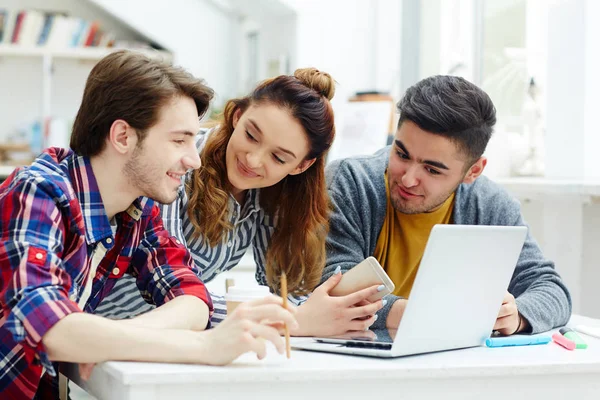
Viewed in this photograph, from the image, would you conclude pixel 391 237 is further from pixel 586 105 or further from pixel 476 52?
pixel 476 52

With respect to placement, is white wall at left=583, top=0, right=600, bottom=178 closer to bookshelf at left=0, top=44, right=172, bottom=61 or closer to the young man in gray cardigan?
the young man in gray cardigan

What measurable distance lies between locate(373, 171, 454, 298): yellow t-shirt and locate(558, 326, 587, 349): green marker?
439 mm

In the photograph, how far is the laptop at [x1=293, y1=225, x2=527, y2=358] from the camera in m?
1.28

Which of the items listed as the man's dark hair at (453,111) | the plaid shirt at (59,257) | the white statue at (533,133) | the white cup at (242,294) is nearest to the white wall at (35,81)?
the white statue at (533,133)

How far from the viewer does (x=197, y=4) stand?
20.5 ft

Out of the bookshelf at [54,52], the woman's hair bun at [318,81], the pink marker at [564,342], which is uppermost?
the bookshelf at [54,52]

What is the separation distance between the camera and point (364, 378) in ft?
3.96

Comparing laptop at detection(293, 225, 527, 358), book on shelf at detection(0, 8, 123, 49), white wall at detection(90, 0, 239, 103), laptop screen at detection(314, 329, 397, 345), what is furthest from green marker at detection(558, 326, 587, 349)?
book on shelf at detection(0, 8, 123, 49)

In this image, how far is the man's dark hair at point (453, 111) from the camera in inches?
71.5

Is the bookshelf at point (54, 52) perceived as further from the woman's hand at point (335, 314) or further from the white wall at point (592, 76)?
the woman's hand at point (335, 314)

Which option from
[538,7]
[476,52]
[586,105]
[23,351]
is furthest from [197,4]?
[23,351]

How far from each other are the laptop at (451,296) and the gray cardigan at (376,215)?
39 centimetres

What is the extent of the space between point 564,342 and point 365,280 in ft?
1.20

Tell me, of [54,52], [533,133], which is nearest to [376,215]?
[533,133]
